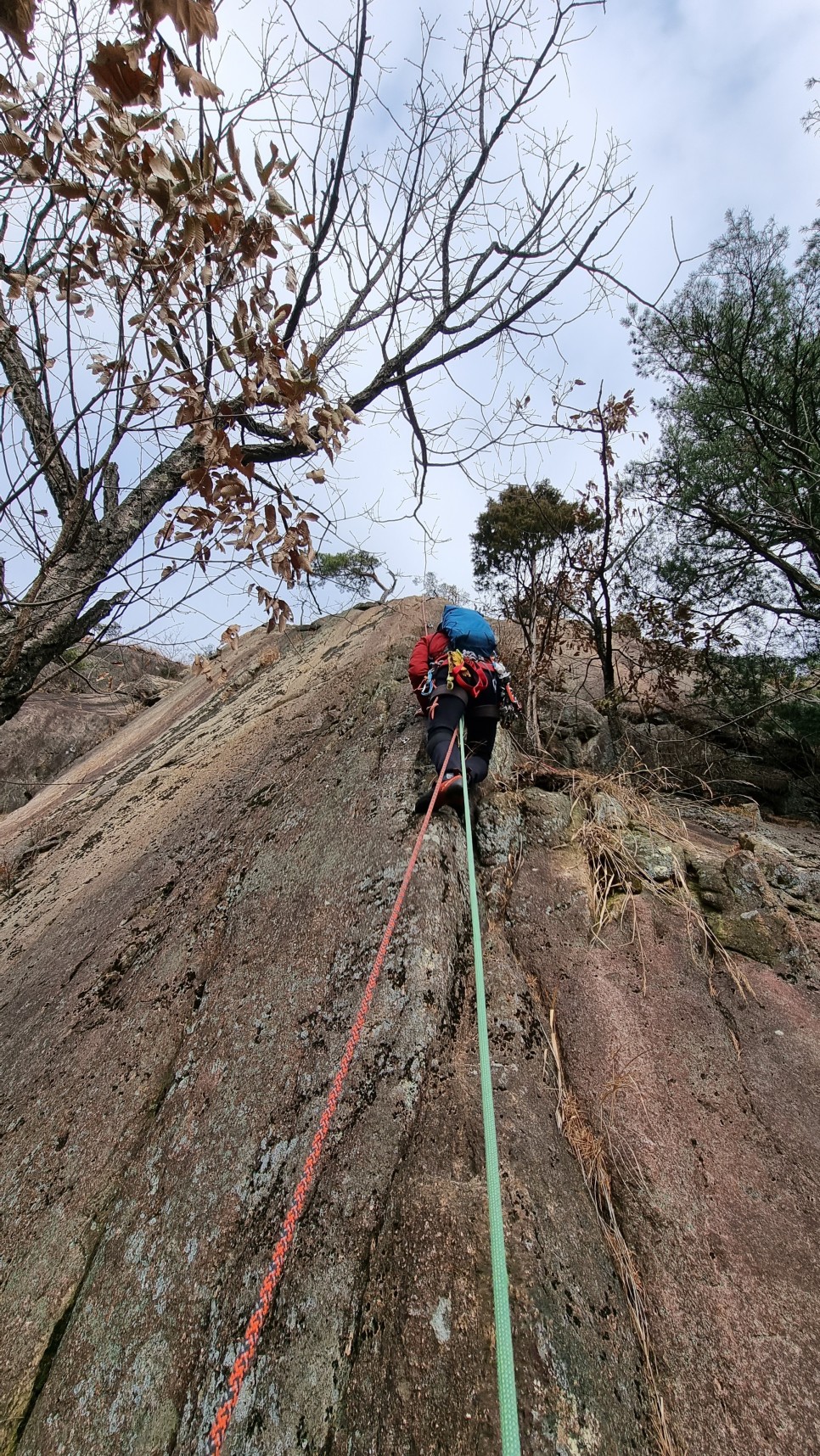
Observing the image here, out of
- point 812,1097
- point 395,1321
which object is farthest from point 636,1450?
point 812,1097

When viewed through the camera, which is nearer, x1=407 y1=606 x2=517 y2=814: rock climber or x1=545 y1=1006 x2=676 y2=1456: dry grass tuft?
x1=545 y1=1006 x2=676 y2=1456: dry grass tuft

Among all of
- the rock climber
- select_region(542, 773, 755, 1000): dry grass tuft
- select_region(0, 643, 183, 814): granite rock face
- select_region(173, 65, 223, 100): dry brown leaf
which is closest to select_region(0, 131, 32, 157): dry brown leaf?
select_region(173, 65, 223, 100): dry brown leaf

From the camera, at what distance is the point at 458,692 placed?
4195 mm

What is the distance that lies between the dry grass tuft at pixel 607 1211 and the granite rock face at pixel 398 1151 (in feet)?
0.07

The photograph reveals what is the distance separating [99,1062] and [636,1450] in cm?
235

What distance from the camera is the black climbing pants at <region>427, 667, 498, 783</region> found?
3.85m

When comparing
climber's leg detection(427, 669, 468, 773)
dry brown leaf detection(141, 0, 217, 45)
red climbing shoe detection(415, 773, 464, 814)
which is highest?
dry brown leaf detection(141, 0, 217, 45)

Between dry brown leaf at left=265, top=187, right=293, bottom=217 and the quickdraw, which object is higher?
dry brown leaf at left=265, top=187, right=293, bottom=217

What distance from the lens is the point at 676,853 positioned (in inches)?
142

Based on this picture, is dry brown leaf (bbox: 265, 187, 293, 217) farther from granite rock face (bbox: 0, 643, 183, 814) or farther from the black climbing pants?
granite rock face (bbox: 0, 643, 183, 814)

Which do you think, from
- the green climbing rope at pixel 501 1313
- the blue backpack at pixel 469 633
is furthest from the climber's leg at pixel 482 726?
the green climbing rope at pixel 501 1313

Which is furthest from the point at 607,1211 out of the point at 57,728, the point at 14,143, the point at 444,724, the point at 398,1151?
the point at 57,728

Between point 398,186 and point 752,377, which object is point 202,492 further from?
point 752,377

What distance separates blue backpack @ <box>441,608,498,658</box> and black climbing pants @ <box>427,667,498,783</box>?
0.26 metres
